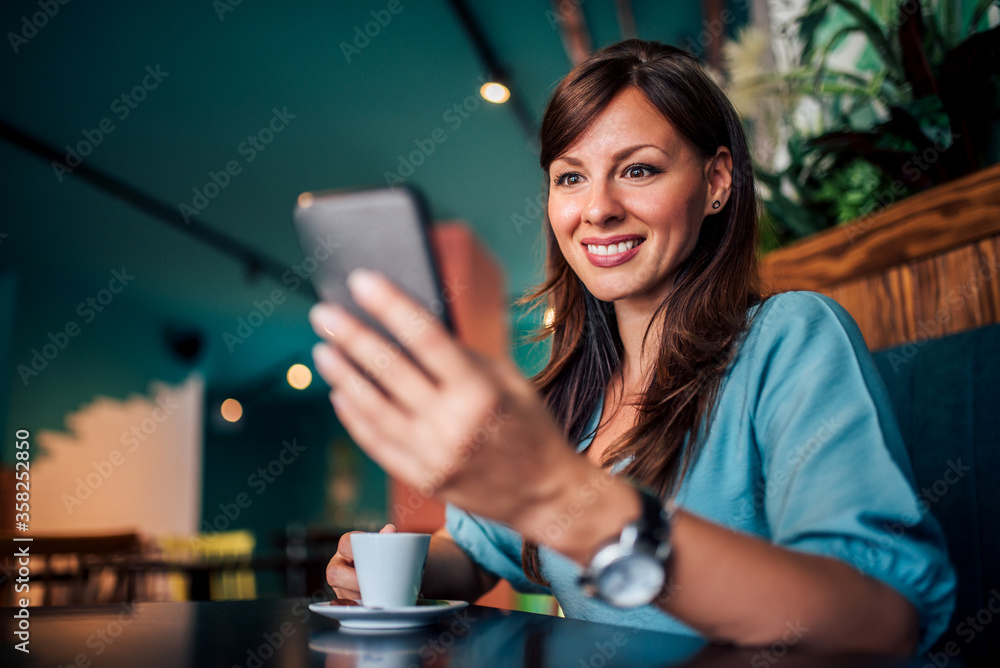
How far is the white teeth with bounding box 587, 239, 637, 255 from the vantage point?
43.8 inches

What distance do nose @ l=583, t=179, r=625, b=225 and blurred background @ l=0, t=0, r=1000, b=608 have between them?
377 millimetres

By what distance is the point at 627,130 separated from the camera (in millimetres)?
1119

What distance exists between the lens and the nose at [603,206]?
109cm

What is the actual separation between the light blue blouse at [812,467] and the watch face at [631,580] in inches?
3.1

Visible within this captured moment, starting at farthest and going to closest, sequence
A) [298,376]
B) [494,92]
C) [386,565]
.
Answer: [298,376] → [494,92] → [386,565]
